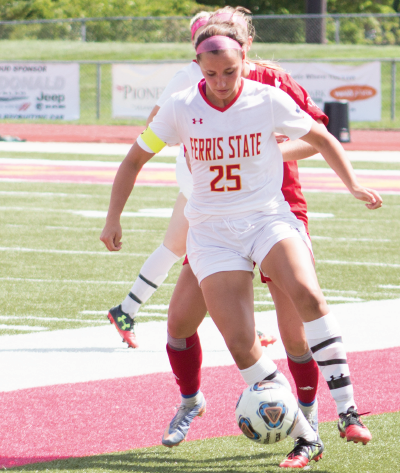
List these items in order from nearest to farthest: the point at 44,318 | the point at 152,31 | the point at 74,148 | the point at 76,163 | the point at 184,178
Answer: the point at 184,178 → the point at 44,318 → the point at 76,163 → the point at 74,148 → the point at 152,31

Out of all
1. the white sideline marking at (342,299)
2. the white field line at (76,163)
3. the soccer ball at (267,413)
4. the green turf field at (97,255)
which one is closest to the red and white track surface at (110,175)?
the white field line at (76,163)

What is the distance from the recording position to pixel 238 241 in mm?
3982

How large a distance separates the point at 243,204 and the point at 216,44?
74 cm

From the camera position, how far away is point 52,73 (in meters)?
26.6

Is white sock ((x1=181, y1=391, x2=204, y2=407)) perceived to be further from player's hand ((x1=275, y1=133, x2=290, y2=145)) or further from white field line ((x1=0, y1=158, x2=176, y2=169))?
white field line ((x1=0, y1=158, x2=176, y2=169))

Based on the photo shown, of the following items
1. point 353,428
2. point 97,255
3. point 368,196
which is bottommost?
point 97,255

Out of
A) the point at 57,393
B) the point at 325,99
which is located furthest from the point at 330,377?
the point at 325,99

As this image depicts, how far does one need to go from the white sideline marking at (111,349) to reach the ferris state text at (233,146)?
2.10 meters

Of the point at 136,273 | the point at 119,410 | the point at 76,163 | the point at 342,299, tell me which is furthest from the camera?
the point at 76,163

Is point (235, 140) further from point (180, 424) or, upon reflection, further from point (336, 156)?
point (180, 424)

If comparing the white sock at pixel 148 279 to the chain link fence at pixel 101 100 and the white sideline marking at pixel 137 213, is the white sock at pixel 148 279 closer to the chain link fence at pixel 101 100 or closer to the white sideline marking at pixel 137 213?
the white sideline marking at pixel 137 213

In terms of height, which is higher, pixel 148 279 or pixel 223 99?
pixel 223 99

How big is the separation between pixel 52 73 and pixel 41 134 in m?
1.99

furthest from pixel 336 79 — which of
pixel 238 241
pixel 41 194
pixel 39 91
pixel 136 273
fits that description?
pixel 238 241
